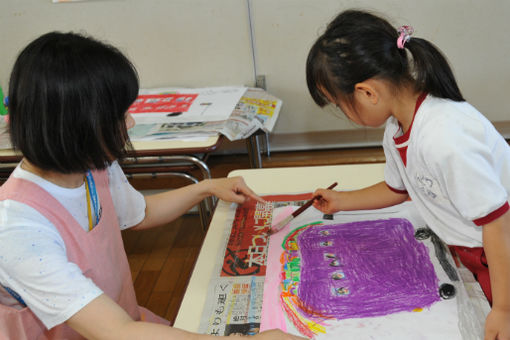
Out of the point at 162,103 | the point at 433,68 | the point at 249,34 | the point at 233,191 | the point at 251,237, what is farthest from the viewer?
the point at 249,34

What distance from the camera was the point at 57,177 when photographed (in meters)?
0.82

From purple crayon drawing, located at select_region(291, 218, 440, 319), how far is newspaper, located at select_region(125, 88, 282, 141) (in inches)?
29.4

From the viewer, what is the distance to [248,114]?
73.6 inches

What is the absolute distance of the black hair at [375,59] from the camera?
782 mm

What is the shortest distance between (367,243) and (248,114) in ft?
3.44

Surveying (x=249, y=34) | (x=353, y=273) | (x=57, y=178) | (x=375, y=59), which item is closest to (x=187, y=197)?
(x=57, y=178)

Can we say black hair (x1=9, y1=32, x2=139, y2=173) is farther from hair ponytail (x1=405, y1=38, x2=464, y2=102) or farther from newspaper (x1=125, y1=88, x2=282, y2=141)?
newspaper (x1=125, y1=88, x2=282, y2=141)

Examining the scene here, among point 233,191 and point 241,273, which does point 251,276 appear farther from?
point 233,191

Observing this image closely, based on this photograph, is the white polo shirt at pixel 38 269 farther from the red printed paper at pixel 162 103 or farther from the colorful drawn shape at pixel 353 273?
the red printed paper at pixel 162 103

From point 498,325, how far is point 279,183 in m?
0.63

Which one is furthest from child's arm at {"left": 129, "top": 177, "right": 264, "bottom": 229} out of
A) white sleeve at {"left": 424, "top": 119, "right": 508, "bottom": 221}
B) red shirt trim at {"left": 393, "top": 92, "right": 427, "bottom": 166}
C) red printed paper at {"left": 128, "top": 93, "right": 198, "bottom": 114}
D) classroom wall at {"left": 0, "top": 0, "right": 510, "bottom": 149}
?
classroom wall at {"left": 0, "top": 0, "right": 510, "bottom": 149}

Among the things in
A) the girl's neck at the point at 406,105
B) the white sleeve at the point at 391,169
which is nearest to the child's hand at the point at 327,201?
the white sleeve at the point at 391,169

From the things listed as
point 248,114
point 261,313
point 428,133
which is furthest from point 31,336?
point 248,114

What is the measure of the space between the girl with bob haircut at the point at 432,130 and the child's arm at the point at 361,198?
0.09 meters
